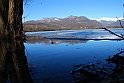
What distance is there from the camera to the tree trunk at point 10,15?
68.7ft

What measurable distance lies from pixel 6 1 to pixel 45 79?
554 inches

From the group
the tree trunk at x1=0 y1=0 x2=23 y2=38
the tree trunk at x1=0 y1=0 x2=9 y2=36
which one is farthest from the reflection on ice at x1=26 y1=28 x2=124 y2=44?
the tree trunk at x1=0 y1=0 x2=9 y2=36

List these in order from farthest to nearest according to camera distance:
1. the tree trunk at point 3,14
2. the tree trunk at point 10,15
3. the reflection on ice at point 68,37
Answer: the reflection on ice at point 68,37 < the tree trunk at point 3,14 < the tree trunk at point 10,15

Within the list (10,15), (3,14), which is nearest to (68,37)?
(3,14)

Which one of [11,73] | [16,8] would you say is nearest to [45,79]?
[11,73]

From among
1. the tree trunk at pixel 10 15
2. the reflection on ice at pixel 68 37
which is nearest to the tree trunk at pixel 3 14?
the tree trunk at pixel 10 15

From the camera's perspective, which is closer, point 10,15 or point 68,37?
point 10,15

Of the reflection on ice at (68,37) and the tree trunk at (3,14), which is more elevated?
the tree trunk at (3,14)

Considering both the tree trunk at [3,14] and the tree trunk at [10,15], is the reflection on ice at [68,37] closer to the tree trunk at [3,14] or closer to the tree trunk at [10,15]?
the tree trunk at [10,15]

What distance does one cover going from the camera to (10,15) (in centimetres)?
2122

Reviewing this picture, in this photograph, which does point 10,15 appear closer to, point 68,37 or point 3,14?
point 3,14

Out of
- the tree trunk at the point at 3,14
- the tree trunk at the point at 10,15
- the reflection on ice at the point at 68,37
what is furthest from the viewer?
the reflection on ice at the point at 68,37

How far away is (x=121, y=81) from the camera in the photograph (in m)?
6.54

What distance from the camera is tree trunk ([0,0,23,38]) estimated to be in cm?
2094
